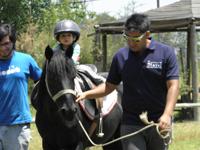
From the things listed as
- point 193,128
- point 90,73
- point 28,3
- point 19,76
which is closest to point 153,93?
point 19,76

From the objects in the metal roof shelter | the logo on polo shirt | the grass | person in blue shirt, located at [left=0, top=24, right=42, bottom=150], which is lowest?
the grass

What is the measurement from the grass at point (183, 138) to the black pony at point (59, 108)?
311cm

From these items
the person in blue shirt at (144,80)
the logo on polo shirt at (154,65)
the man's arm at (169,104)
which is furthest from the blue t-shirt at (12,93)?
the man's arm at (169,104)

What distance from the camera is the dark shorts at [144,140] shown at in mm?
4957

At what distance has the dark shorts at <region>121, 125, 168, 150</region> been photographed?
4.96 meters

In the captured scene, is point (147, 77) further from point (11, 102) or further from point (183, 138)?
point (183, 138)

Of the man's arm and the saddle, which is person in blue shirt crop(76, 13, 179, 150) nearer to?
the man's arm

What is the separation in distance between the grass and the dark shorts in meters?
4.26

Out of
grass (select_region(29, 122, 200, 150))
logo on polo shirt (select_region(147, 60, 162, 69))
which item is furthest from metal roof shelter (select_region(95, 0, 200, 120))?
logo on polo shirt (select_region(147, 60, 162, 69))

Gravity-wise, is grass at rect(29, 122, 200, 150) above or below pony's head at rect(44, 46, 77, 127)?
below

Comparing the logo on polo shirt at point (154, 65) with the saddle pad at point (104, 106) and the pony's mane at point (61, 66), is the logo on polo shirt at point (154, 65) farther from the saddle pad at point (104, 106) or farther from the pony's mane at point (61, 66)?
the saddle pad at point (104, 106)

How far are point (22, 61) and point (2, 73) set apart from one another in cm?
26

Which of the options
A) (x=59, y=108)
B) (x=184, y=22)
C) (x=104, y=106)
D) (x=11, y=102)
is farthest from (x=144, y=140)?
(x=184, y=22)

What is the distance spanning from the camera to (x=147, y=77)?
491 cm
